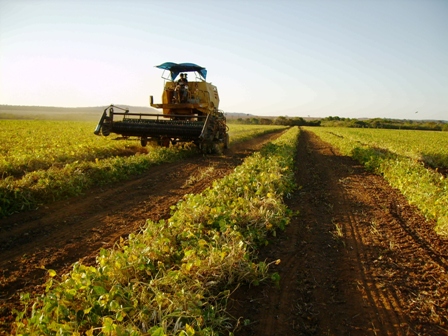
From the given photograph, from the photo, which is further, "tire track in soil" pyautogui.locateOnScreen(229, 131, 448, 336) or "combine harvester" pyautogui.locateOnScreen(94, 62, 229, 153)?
"combine harvester" pyautogui.locateOnScreen(94, 62, 229, 153)

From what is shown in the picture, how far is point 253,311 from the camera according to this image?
301 centimetres

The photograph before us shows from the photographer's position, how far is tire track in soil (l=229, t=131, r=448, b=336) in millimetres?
2873

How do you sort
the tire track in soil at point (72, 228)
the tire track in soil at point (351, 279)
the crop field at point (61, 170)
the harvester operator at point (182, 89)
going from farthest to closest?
the harvester operator at point (182, 89), the crop field at point (61, 170), the tire track in soil at point (72, 228), the tire track in soil at point (351, 279)

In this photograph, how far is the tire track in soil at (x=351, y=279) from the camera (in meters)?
2.87

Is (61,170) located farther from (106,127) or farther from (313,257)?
(313,257)

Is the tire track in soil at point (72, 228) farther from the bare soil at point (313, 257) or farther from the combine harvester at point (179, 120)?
the combine harvester at point (179, 120)

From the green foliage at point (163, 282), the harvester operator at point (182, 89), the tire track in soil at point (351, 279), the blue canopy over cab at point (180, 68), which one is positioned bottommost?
the tire track in soil at point (351, 279)

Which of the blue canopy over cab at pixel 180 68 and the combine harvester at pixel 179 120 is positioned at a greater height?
the blue canopy over cab at pixel 180 68

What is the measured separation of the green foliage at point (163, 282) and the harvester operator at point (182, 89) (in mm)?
9917

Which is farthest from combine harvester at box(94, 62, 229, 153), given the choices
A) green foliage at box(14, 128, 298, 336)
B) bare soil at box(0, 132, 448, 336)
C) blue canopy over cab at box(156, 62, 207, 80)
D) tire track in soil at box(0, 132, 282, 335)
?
green foliage at box(14, 128, 298, 336)

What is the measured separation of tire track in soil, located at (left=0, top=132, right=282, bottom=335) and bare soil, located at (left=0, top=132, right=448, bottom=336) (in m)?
0.02

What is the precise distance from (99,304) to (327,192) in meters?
6.69

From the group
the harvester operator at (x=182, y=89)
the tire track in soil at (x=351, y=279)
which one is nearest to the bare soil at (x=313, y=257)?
the tire track in soil at (x=351, y=279)

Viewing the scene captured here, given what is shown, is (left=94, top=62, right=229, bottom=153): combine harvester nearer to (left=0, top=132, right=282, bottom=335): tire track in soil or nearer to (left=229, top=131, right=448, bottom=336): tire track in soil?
(left=0, top=132, right=282, bottom=335): tire track in soil
